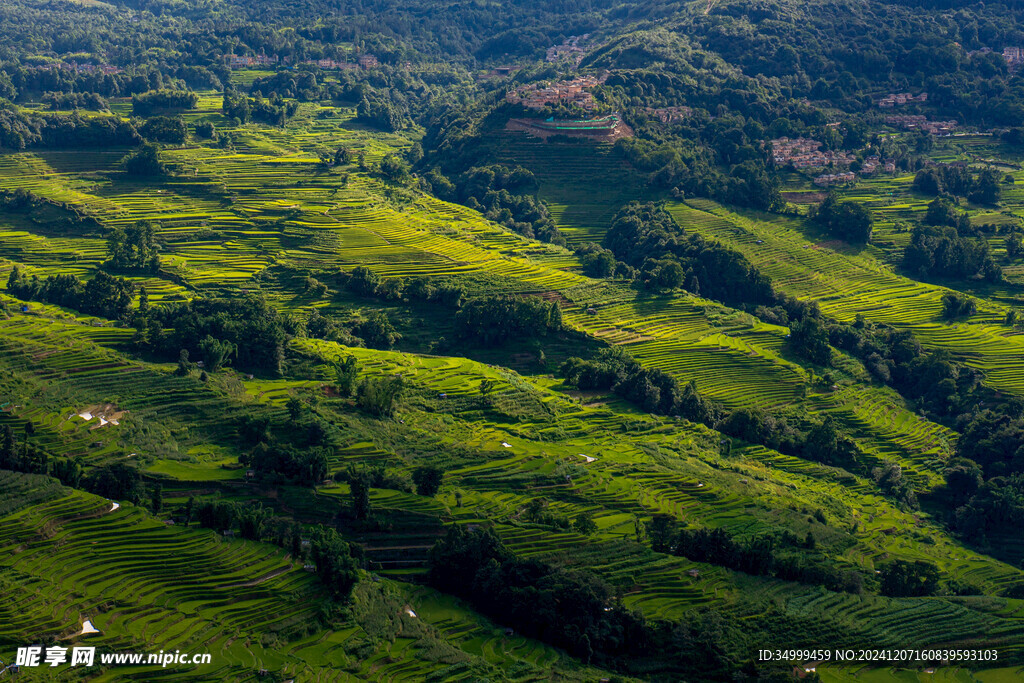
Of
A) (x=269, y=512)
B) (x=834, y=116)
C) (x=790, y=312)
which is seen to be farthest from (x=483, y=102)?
(x=269, y=512)

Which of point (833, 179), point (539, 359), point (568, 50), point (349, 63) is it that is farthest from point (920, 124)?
point (349, 63)

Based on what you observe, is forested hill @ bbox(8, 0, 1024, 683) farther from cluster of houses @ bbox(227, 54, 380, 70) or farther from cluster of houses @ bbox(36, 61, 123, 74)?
cluster of houses @ bbox(227, 54, 380, 70)

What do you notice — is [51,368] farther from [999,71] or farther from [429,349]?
[999,71]

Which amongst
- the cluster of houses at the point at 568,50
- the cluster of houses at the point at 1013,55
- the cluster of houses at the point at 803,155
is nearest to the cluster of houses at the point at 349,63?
the cluster of houses at the point at 568,50

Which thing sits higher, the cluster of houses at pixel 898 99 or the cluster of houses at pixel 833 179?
the cluster of houses at pixel 898 99

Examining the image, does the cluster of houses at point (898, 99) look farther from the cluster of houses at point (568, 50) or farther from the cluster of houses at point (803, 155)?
the cluster of houses at point (568, 50)

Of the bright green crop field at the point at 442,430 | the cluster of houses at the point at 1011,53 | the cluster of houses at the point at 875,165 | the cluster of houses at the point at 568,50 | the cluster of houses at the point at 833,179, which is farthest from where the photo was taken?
the cluster of houses at the point at 568,50

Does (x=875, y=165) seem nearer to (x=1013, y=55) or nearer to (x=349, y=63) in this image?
(x=1013, y=55)
